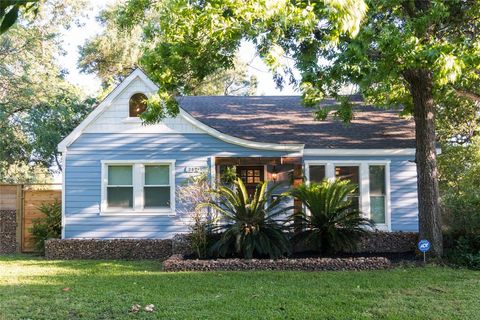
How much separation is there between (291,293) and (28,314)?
3.57m

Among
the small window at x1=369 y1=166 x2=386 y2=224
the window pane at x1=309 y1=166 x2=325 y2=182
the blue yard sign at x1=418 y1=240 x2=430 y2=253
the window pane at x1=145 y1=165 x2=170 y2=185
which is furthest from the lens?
the window pane at x1=309 y1=166 x2=325 y2=182

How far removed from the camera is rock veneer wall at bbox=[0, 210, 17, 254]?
504 inches

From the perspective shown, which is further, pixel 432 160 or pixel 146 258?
pixel 146 258

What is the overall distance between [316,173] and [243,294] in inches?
278

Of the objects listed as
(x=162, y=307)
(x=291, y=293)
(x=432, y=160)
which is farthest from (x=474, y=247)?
(x=162, y=307)

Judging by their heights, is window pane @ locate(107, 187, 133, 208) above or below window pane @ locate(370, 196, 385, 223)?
above

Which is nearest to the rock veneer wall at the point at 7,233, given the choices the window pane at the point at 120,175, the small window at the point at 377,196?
the window pane at the point at 120,175

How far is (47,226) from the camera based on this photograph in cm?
1240

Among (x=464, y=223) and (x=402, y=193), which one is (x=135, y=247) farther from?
(x=464, y=223)

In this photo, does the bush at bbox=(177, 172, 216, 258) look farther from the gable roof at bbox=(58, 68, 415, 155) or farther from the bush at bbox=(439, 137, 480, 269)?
the bush at bbox=(439, 137, 480, 269)

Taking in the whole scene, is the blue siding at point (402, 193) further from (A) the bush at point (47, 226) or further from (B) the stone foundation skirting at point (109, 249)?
(A) the bush at point (47, 226)

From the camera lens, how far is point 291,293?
23.0 feet

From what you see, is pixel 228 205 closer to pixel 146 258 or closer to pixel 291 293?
pixel 146 258

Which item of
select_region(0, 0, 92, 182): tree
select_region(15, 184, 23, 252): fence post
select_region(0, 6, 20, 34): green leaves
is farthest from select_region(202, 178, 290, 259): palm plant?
select_region(0, 0, 92, 182): tree
